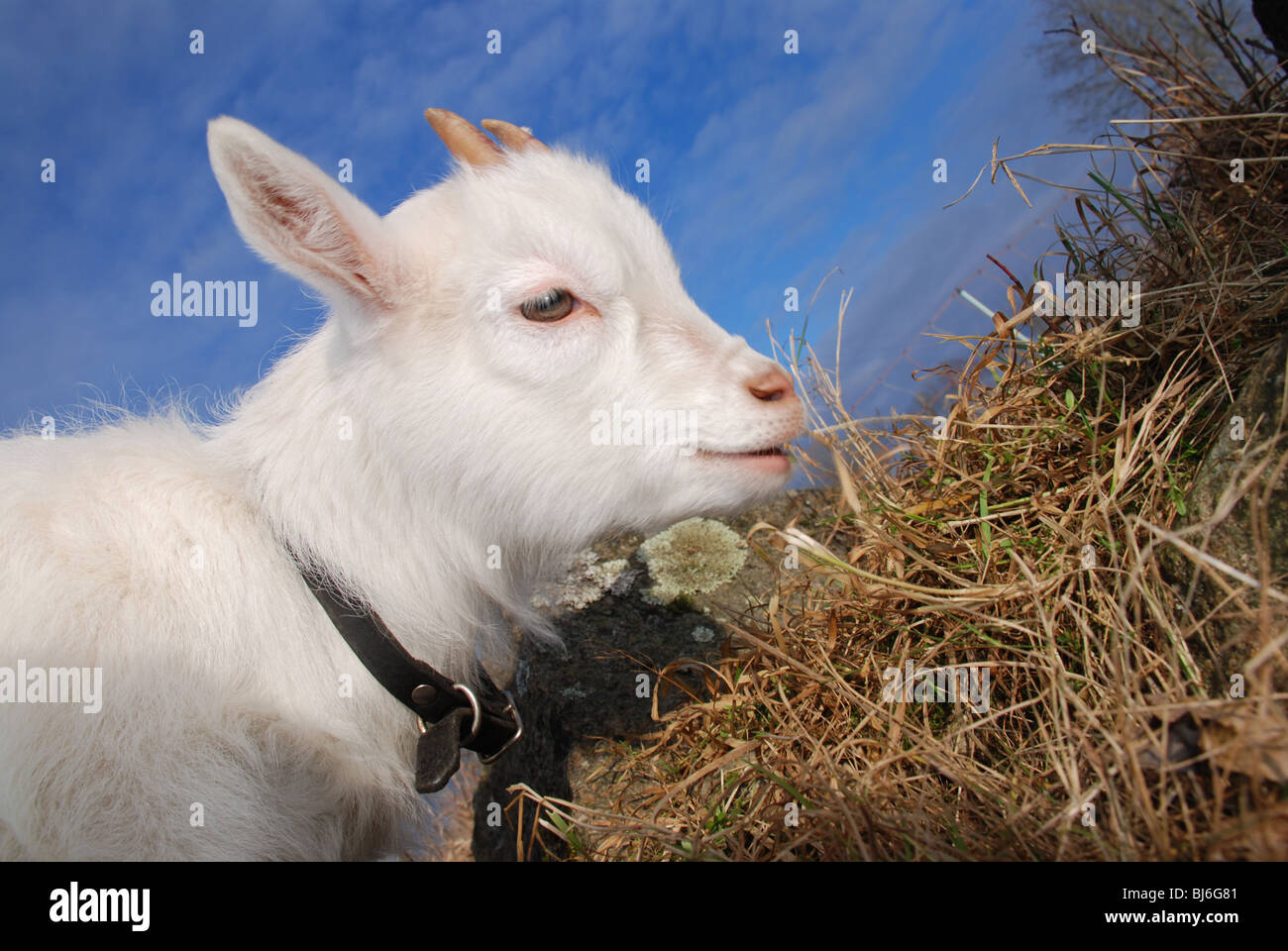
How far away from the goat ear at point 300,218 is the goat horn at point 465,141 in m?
0.81

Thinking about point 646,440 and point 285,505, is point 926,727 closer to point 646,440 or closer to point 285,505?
point 646,440

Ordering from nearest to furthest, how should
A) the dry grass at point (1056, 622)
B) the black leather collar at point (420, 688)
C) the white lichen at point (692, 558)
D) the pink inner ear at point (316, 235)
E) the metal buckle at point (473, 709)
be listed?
the dry grass at point (1056, 622), the pink inner ear at point (316, 235), the black leather collar at point (420, 688), the metal buckle at point (473, 709), the white lichen at point (692, 558)

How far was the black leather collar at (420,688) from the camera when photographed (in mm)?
2404

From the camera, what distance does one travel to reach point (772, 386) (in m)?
2.46

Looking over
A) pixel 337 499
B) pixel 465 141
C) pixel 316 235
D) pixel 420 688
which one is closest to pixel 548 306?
pixel 316 235

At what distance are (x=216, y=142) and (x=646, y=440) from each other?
1.56 m

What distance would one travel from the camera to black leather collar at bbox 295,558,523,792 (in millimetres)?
2404

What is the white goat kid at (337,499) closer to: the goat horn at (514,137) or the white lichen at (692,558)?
the goat horn at (514,137)

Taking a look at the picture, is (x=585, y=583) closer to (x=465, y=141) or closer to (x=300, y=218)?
(x=465, y=141)

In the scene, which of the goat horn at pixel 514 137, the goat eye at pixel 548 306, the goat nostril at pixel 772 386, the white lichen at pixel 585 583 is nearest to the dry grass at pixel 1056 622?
the goat nostril at pixel 772 386

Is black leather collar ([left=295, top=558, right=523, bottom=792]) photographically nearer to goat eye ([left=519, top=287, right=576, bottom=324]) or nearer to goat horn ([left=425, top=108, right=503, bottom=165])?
goat eye ([left=519, top=287, right=576, bottom=324])

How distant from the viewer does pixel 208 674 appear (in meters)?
2.32

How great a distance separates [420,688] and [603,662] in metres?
1.41

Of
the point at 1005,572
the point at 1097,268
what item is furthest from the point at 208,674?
the point at 1097,268
